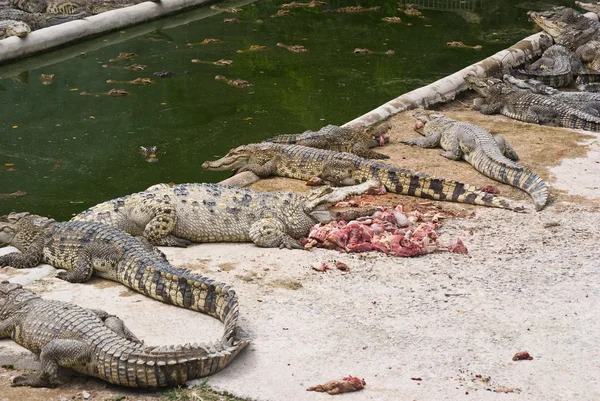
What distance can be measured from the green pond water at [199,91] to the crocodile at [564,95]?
1.76 metres

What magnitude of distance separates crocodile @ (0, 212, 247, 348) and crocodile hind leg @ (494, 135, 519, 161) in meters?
4.51

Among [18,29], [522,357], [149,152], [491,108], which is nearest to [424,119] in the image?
[491,108]

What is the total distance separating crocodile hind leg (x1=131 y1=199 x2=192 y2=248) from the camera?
25.3 ft

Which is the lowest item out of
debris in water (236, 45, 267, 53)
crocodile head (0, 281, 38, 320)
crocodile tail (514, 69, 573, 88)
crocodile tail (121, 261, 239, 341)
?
crocodile tail (514, 69, 573, 88)

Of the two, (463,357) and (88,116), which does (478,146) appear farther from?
(88,116)

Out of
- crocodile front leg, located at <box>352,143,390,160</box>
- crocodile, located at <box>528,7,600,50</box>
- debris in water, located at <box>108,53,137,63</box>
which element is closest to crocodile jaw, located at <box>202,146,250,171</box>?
crocodile front leg, located at <box>352,143,390,160</box>

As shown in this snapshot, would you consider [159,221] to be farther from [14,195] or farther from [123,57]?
[123,57]

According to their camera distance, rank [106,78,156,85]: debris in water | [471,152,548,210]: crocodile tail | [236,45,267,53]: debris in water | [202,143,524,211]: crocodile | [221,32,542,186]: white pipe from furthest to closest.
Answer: [236,45,267,53]: debris in water
[106,78,156,85]: debris in water
[221,32,542,186]: white pipe
[202,143,524,211]: crocodile
[471,152,548,210]: crocodile tail

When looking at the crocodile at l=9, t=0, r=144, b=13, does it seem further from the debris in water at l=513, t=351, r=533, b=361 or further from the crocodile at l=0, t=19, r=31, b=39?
the debris in water at l=513, t=351, r=533, b=361

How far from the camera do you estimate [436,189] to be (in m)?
8.86

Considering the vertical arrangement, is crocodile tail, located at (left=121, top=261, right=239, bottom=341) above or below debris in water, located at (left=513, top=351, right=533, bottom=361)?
above

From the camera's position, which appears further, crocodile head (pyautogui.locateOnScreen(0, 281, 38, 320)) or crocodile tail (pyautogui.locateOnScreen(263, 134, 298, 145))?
crocodile tail (pyautogui.locateOnScreen(263, 134, 298, 145))

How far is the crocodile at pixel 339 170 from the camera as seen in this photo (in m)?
8.77

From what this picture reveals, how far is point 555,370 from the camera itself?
555cm
